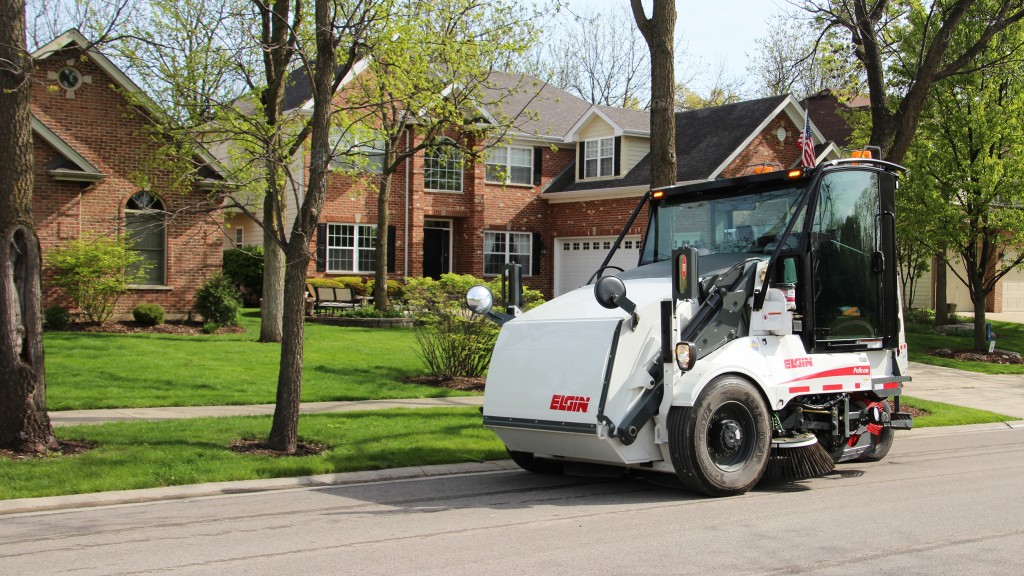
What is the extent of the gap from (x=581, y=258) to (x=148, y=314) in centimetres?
1607

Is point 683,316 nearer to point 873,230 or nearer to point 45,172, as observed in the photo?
point 873,230

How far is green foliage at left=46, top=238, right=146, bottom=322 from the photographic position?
21078 millimetres

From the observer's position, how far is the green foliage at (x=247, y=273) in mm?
30594

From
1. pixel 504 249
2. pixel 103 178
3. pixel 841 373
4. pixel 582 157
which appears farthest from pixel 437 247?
pixel 841 373

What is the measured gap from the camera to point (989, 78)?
23391 millimetres

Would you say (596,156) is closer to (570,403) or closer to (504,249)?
(504,249)

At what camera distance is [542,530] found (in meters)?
7.20

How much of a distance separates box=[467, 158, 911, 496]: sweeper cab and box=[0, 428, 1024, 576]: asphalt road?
46 cm

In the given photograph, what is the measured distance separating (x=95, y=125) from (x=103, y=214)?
6.70 feet

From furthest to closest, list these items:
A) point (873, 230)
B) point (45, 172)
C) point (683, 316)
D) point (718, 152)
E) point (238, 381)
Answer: point (718, 152)
point (45, 172)
point (238, 381)
point (873, 230)
point (683, 316)

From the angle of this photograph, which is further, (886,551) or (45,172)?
(45,172)

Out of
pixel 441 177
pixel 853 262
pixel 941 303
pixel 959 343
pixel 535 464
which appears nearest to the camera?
pixel 535 464

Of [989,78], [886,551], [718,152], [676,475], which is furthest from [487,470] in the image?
[718,152]

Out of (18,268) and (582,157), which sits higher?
(582,157)
